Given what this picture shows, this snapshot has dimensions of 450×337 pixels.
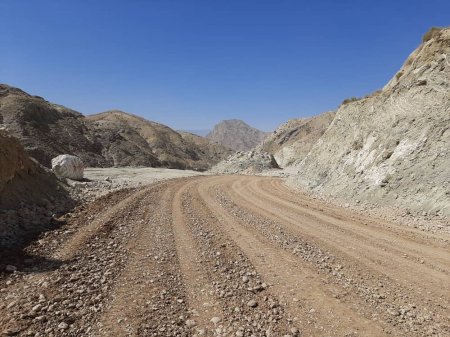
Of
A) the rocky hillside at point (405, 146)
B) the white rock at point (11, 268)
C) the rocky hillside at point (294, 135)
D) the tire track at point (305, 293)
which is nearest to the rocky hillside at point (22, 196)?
the white rock at point (11, 268)

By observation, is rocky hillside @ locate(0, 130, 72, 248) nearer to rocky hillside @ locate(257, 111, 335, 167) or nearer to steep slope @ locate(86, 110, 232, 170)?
steep slope @ locate(86, 110, 232, 170)

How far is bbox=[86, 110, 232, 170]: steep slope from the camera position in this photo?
305ft

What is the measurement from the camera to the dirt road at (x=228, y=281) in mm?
5887

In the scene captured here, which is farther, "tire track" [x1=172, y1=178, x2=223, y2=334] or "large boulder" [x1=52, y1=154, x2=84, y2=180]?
"large boulder" [x1=52, y1=154, x2=84, y2=180]

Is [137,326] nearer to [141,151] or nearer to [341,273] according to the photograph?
[341,273]

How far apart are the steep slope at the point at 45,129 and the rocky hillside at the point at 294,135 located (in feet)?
217

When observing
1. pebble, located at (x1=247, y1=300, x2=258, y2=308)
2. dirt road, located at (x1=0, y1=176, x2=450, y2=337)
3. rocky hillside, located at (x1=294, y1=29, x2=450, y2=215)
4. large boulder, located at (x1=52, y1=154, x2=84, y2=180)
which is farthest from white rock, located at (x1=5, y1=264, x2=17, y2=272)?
large boulder, located at (x1=52, y1=154, x2=84, y2=180)

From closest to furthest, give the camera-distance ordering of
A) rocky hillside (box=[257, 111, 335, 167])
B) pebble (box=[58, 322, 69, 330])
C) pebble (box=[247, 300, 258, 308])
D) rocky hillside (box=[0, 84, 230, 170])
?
pebble (box=[58, 322, 69, 330])
pebble (box=[247, 300, 258, 308])
rocky hillside (box=[0, 84, 230, 170])
rocky hillside (box=[257, 111, 335, 167])

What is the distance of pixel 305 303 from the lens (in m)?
6.78

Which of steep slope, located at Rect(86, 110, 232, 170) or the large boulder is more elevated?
steep slope, located at Rect(86, 110, 232, 170)

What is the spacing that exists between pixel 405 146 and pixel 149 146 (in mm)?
106021

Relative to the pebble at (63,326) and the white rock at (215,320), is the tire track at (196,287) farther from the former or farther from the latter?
the pebble at (63,326)

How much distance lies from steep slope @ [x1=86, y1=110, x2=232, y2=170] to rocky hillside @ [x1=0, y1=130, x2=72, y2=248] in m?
72.5

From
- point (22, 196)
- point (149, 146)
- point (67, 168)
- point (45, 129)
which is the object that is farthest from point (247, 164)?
point (149, 146)
